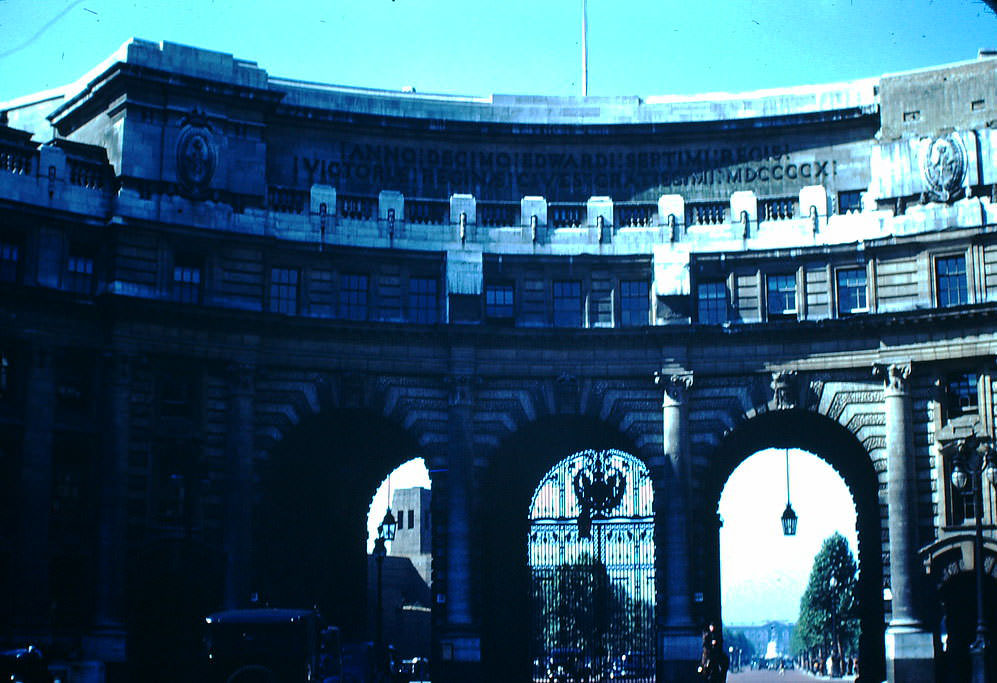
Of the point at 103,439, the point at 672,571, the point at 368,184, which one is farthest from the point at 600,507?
the point at 103,439

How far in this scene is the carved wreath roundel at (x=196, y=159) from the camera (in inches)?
2231

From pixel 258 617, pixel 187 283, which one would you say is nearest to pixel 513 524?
pixel 187 283

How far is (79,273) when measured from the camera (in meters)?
54.8

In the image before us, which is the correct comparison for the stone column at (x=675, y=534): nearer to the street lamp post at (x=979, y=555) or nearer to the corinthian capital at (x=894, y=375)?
the corinthian capital at (x=894, y=375)

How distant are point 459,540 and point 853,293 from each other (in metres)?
17.2

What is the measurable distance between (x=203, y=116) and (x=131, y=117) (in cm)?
260

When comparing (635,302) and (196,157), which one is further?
(635,302)

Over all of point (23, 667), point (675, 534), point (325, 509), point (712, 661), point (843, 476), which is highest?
point (843, 476)

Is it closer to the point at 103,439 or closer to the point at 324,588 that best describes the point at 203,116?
the point at 103,439

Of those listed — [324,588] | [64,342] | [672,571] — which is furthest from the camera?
[324,588]

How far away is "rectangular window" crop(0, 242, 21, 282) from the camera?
53.0 meters

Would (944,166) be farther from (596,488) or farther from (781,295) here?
(596,488)

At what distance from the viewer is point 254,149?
191 feet

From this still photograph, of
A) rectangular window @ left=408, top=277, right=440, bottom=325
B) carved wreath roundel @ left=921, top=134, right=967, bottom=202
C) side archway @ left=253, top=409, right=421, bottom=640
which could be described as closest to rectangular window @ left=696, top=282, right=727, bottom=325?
carved wreath roundel @ left=921, top=134, right=967, bottom=202
